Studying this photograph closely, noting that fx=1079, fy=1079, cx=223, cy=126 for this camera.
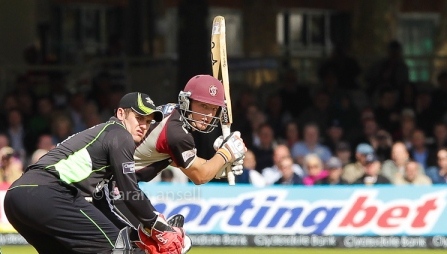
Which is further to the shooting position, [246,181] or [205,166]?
[246,181]

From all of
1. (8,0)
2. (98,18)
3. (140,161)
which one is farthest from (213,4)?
(140,161)

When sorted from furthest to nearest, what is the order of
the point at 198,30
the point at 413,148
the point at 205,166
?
the point at 198,30 < the point at 413,148 < the point at 205,166

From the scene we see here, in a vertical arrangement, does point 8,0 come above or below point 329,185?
above

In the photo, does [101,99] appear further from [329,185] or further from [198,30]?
[329,185]

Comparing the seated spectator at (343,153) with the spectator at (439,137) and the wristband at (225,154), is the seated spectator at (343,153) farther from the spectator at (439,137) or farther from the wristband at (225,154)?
the wristband at (225,154)

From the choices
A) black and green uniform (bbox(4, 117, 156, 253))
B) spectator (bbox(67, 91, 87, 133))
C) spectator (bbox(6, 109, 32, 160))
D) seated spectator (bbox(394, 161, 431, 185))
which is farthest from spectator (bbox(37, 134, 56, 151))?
black and green uniform (bbox(4, 117, 156, 253))

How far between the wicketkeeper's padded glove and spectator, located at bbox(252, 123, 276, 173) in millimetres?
6920

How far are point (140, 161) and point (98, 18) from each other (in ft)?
64.8

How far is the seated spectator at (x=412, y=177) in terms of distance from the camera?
13.0 meters

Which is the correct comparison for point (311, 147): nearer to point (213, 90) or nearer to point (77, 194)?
point (213, 90)

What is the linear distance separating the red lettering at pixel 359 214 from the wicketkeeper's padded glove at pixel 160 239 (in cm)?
588

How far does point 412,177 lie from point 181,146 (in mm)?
6574

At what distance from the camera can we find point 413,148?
1412 centimetres

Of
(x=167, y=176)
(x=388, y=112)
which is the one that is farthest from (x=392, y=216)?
(x=388, y=112)
